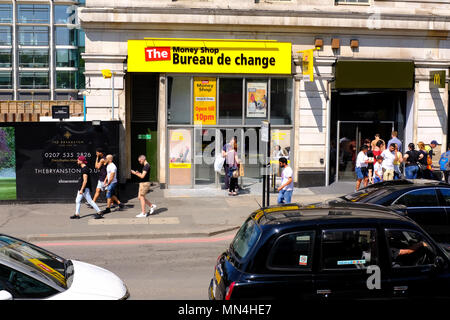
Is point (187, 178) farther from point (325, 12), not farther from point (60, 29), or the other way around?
point (60, 29)

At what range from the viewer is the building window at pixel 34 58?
230ft

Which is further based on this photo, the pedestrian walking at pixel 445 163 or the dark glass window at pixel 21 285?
the pedestrian walking at pixel 445 163

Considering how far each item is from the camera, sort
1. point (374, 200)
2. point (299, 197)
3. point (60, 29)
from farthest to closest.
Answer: point (60, 29) < point (299, 197) < point (374, 200)

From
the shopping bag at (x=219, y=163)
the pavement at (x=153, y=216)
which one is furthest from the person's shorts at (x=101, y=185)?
the shopping bag at (x=219, y=163)

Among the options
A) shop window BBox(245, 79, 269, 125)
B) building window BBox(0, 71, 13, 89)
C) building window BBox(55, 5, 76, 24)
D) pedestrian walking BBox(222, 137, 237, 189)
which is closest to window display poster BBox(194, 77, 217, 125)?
pedestrian walking BBox(222, 137, 237, 189)

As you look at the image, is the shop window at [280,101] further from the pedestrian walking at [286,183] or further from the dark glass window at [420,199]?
the dark glass window at [420,199]

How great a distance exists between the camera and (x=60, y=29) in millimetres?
69000

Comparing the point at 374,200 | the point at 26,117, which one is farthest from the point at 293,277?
the point at 26,117

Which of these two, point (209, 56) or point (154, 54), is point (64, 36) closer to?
point (154, 54)

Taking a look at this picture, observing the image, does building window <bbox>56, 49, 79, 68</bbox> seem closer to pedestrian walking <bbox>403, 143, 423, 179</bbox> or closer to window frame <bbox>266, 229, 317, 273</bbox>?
pedestrian walking <bbox>403, 143, 423, 179</bbox>

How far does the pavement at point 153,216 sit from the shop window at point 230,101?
250 cm

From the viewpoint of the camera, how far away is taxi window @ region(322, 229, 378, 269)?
5762 millimetres

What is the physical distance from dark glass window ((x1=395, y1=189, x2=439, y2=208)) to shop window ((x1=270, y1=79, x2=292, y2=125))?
9.16 meters

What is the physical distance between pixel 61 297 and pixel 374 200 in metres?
6.38
